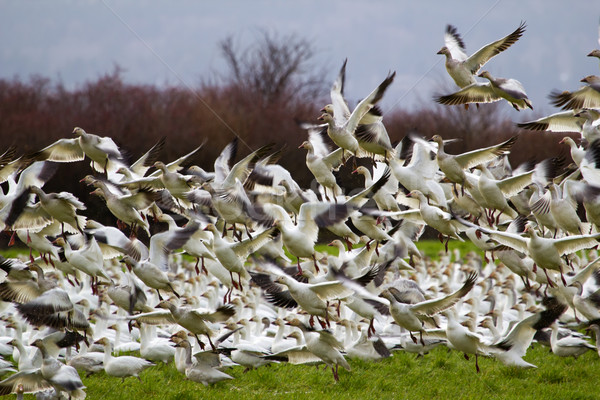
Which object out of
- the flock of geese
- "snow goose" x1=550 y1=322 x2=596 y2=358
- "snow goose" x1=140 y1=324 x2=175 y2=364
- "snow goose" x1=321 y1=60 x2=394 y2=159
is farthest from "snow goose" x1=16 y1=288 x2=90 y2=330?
"snow goose" x1=550 y1=322 x2=596 y2=358

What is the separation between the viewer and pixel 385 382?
23.4 ft

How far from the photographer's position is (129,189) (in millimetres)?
6418

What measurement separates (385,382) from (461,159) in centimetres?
253

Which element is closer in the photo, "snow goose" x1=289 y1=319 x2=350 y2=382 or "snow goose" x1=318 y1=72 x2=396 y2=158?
"snow goose" x1=318 y1=72 x2=396 y2=158

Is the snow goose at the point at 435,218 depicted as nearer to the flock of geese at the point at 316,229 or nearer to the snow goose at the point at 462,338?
the flock of geese at the point at 316,229

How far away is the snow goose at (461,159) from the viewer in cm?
613

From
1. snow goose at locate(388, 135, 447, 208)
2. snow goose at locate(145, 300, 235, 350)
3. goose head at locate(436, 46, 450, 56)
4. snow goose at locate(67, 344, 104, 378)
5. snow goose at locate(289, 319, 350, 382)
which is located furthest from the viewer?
snow goose at locate(67, 344, 104, 378)

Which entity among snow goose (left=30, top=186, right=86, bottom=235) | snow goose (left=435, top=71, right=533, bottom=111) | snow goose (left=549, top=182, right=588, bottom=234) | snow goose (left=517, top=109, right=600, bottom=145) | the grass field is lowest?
the grass field

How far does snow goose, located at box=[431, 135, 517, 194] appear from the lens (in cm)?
613

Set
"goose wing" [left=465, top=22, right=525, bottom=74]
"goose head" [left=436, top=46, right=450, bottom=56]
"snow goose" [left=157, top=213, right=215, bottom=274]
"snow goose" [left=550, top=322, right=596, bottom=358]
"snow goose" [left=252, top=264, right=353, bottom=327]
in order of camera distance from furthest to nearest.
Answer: "snow goose" [left=550, top=322, right=596, bottom=358]
"snow goose" [left=157, top=213, right=215, bottom=274]
"goose head" [left=436, top=46, right=450, bottom=56]
"goose wing" [left=465, top=22, right=525, bottom=74]
"snow goose" [left=252, top=264, right=353, bottom=327]

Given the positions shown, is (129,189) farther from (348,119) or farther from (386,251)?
(386,251)

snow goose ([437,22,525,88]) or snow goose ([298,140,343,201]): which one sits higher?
snow goose ([437,22,525,88])

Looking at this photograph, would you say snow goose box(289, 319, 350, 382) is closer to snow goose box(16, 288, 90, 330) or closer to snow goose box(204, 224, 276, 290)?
snow goose box(204, 224, 276, 290)

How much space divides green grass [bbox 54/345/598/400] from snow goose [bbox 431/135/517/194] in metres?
2.23
